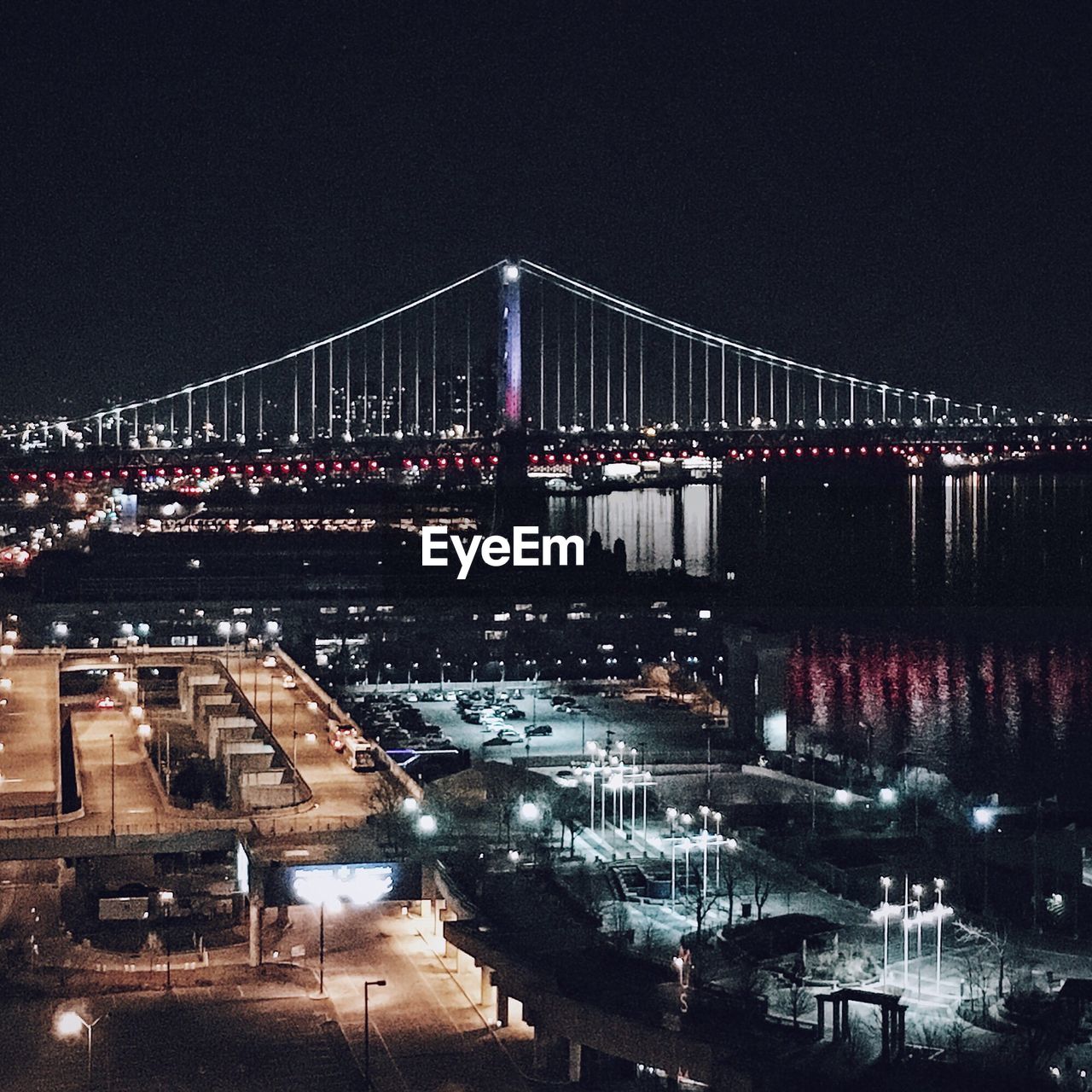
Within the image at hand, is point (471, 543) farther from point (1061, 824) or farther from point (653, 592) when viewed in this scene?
point (1061, 824)

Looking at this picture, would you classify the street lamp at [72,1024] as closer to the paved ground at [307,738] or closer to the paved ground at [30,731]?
the paved ground at [307,738]

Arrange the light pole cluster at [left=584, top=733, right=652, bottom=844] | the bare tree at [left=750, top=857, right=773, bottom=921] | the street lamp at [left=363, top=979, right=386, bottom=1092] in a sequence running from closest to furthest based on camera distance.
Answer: the street lamp at [left=363, top=979, right=386, bottom=1092], the bare tree at [left=750, top=857, right=773, bottom=921], the light pole cluster at [left=584, top=733, right=652, bottom=844]

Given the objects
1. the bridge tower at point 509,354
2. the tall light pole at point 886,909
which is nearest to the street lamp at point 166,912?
the tall light pole at point 886,909

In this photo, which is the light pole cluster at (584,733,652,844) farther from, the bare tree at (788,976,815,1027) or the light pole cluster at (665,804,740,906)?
the bare tree at (788,976,815,1027)

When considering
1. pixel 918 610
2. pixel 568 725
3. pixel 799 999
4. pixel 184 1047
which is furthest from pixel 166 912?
pixel 918 610

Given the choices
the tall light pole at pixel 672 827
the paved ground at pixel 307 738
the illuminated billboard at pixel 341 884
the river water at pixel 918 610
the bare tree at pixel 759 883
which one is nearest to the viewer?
the illuminated billboard at pixel 341 884

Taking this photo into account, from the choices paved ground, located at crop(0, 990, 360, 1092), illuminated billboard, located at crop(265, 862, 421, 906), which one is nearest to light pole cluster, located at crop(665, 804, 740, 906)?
illuminated billboard, located at crop(265, 862, 421, 906)

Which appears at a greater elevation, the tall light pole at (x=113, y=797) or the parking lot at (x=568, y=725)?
the tall light pole at (x=113, y=797)
